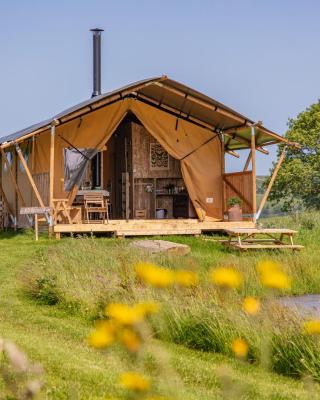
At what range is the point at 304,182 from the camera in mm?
34875

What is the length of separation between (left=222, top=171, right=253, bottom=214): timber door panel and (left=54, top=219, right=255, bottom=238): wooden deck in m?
0.83

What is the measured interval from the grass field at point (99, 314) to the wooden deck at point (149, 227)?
2770mm

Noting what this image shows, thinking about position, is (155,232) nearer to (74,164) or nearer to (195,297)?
(74,164)

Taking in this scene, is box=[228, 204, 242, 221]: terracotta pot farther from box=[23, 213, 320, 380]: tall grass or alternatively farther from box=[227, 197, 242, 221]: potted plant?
box=[23, 213, 320, 380]: tall grass

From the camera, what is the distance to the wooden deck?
17.8 m

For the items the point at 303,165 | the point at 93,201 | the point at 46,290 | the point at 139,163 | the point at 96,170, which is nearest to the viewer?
the point at 46,290

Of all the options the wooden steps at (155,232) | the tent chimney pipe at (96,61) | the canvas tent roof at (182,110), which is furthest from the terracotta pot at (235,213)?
the tent chimney pipe at (96,61)

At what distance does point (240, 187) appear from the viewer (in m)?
20.4

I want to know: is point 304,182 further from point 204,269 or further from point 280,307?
point 280,307

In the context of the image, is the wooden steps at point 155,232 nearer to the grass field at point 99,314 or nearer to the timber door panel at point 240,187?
the timber door panel at point 240,187

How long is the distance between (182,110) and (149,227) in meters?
3.69

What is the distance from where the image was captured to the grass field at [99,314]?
554 centimetres

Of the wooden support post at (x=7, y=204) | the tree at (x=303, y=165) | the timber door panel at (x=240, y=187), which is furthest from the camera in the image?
the tree at (x=303, y=165)

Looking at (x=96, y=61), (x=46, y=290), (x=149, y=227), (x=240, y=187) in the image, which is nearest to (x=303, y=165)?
(x=96, y=61)
